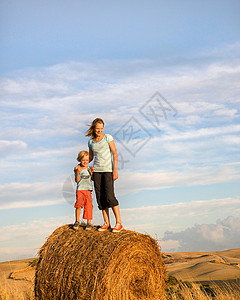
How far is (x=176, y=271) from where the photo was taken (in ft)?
56.0

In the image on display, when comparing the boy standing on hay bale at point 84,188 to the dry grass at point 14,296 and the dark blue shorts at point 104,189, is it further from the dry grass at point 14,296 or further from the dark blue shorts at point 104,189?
the dry grass at point 14,296

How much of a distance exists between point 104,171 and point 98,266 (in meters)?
1.90

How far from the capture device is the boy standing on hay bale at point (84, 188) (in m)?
8.15

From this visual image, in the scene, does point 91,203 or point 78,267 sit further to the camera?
point 91,203

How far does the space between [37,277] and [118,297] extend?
178 cm

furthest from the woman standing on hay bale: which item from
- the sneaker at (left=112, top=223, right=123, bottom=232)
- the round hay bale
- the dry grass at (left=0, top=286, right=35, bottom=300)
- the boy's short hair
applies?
the dry grass at (left=0, top=286, right=35, bottom=300)

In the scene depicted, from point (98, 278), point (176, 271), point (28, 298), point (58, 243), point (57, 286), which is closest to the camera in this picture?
point (98, 278)

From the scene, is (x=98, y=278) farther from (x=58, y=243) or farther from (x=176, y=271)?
(x=176, y=271)

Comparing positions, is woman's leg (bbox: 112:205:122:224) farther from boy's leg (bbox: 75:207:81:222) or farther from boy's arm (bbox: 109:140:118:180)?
boy's leg (bbox: 75:207:81:222)

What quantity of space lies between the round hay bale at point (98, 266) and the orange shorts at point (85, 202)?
0.32m

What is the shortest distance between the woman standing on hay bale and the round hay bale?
1.45 feet

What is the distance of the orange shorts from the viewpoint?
8.13m

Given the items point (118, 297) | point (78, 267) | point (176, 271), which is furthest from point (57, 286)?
point (176, 271)

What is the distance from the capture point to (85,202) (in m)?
8.16
